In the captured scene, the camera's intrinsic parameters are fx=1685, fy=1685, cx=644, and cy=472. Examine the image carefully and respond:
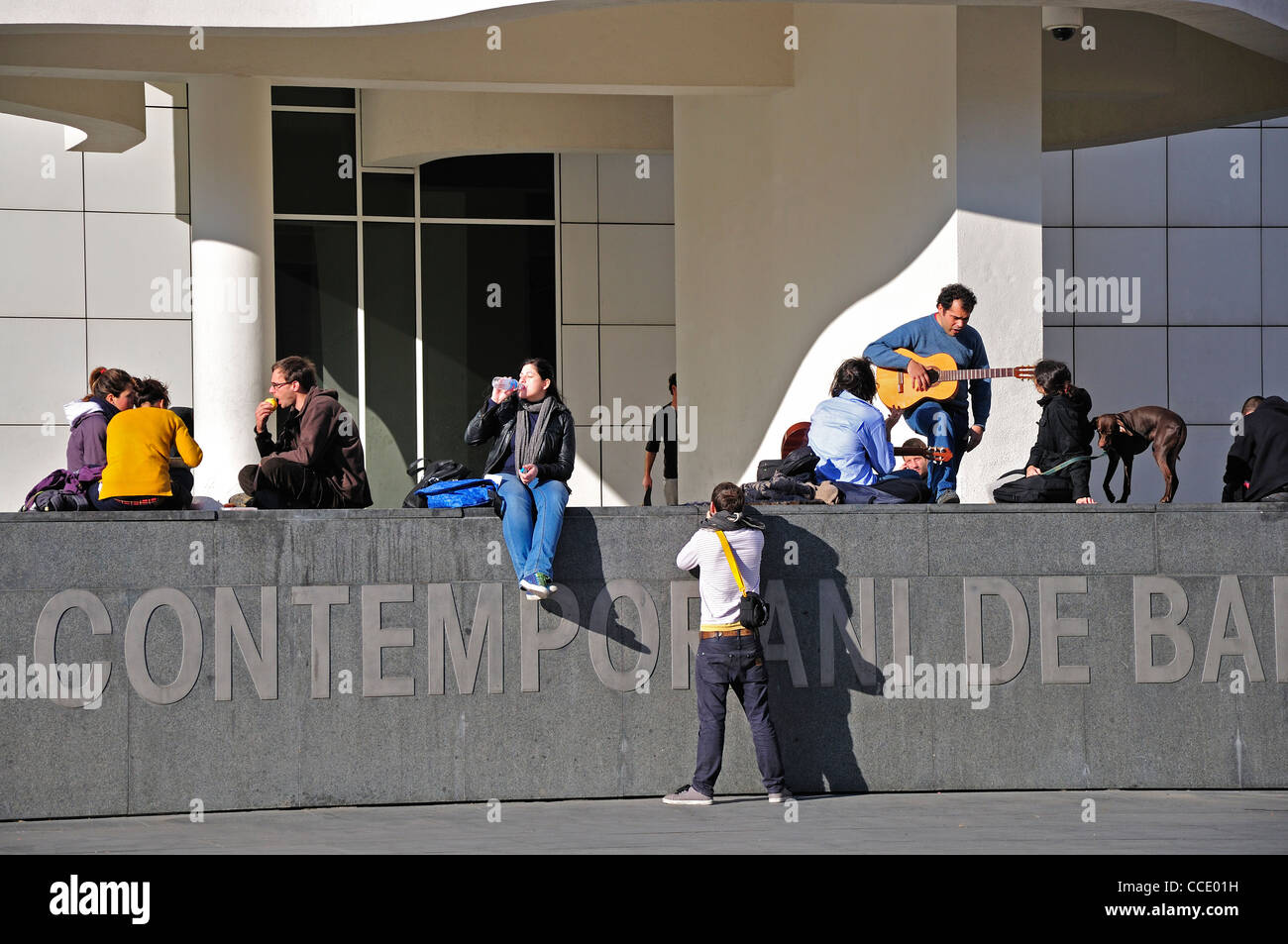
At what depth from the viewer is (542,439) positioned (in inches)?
429

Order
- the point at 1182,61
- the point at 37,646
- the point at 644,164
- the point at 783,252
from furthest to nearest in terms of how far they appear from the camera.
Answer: the point at 644,164, the point at 1182,61, the point at 783,252, the point at 37,646

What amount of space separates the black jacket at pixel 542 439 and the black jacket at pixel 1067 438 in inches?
136

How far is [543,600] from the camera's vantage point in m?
11.0

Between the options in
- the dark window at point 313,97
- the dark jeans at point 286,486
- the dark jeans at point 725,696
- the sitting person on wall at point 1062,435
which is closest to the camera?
the dark jeans at point 725,696

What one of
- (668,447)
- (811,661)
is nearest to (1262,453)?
(811,661)

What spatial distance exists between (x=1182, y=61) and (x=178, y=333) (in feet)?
39.5

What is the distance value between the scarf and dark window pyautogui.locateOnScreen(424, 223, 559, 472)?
10262 mm

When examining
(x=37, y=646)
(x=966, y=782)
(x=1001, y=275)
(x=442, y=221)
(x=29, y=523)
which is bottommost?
(x=966, y=782)

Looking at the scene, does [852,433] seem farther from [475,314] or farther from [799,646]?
[475,314]

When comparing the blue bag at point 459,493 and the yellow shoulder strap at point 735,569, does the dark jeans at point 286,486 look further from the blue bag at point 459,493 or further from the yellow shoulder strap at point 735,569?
the yellow shoulder strap at point 735,569

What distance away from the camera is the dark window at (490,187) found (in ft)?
70.7

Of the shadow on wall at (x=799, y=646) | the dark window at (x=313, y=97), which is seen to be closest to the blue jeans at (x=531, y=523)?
the shadow on wall at (x=799, y=646)

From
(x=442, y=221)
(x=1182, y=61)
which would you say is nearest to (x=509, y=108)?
(x=442, y=221)

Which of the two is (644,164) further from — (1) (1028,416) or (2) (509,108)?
(1) (1028,416)
